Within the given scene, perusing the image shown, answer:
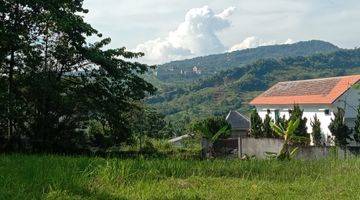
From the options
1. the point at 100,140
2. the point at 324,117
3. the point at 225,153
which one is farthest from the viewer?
the point at 324,117

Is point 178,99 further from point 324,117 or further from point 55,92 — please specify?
point 55,92

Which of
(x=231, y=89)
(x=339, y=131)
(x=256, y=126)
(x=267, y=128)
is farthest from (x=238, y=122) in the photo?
(x=231, y=89)

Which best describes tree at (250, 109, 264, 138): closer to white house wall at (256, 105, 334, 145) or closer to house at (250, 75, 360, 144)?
house at (250, 75, 360, 144)

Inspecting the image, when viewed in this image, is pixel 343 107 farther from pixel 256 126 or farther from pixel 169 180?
pixel 169 180

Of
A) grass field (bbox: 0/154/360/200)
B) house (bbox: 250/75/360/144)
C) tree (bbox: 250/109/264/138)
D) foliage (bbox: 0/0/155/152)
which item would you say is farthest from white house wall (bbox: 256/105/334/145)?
grass field (bbox: 0/154/360/200)

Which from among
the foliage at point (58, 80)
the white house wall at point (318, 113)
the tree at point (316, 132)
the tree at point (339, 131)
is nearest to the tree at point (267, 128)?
the tree at point (316, 132)

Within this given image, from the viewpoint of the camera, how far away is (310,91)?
54.9 meters

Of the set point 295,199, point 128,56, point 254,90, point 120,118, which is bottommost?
point 295,199

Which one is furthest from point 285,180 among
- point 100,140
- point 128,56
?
point 100,140

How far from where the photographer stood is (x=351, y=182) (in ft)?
29.7

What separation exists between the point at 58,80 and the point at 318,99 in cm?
3654

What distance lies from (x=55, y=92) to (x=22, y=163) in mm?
8559

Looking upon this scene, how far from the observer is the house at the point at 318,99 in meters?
49.0

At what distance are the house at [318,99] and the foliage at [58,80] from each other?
2820cm
